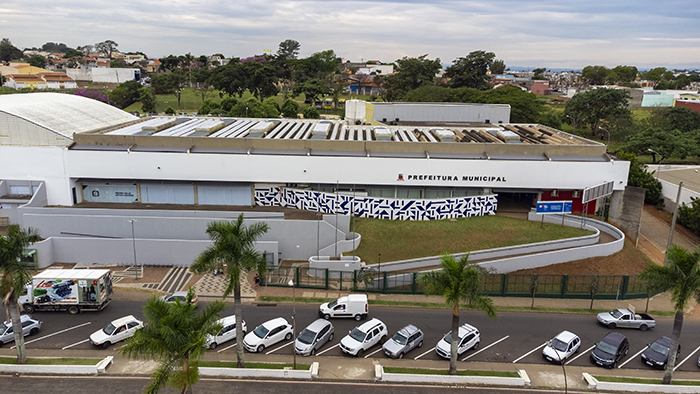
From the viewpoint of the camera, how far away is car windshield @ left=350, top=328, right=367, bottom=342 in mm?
27609

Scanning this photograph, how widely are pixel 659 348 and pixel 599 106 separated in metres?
84.6

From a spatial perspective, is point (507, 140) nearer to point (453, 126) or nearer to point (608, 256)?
point (453, 126)

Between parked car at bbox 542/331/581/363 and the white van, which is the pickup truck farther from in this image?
the white van

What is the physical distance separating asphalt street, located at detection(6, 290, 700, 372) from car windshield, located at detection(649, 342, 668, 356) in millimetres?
1167

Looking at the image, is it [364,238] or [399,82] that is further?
[399,82]

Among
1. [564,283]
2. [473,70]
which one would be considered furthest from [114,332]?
[473,70]

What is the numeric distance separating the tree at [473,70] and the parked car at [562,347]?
368 ft

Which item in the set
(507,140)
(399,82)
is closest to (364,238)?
(507,140)

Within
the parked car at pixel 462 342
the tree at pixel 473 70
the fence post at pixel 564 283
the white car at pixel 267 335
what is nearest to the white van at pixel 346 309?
the white car at pixel 267 335

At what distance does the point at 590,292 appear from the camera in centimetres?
3669

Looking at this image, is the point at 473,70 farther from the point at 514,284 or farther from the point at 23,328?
the point at 23,328

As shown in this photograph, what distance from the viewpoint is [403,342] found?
27.6 metres

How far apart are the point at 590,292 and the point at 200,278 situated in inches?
1264

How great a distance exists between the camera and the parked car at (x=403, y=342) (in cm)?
2725
